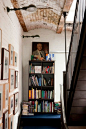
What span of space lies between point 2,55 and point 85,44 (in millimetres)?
1224

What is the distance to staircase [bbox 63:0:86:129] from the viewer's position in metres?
2.53

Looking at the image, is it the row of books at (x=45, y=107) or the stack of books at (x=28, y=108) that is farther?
the row of books at (x=45, y=107)

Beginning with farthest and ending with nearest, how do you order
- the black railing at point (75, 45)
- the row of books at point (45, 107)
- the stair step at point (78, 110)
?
the row of books at point (45, 107), the stair step at point (78, 110), the black railing at point (75, 45)

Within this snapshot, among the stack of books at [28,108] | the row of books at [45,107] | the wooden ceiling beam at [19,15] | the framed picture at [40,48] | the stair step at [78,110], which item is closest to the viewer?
the wooden ceiling beam at [19,15]

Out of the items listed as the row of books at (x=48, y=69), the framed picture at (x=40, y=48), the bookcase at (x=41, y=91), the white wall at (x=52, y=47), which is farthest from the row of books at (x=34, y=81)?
the framed picture at (x=40, y=48)

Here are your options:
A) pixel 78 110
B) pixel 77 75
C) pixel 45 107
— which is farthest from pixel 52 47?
pixel 77 75

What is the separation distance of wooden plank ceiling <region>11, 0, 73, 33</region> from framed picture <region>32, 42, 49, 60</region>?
0.52 metres

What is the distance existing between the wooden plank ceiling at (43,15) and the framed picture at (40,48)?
523 mm

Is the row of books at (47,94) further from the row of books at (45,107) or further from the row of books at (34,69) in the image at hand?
the row of books at (34,69)

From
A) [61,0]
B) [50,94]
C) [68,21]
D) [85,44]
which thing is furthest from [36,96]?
[85,44]

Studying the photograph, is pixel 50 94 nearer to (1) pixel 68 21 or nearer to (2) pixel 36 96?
(2) pixel 36 96

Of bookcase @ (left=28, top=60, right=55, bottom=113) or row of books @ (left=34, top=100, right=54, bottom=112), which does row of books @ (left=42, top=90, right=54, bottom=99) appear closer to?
bookcase @ (left=28, top=60, right=55, bottom=113)

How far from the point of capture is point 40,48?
611 cm

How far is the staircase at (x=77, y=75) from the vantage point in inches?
99.7
